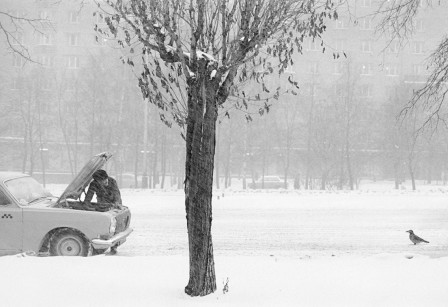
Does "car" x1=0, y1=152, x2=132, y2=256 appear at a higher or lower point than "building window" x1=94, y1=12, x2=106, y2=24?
lower

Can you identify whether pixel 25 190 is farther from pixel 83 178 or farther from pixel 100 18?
pixel 100 18

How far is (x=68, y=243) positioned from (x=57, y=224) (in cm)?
41

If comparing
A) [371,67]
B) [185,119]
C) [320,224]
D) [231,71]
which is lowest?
[320,224]

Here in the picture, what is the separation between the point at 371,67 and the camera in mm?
69625

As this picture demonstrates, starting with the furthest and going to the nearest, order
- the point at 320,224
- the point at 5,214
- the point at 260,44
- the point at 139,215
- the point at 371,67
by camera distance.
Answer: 1. the point at 371,67
2. the point at 139,215
3. the point at 320,224
4. the point at 5,214
5. the point at 260,44

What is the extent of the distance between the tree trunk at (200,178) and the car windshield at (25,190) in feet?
16.3

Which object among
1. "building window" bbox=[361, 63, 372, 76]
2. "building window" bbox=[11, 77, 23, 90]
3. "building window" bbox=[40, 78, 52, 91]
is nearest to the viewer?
"building window" bbox=[11, 77, 23, 90]

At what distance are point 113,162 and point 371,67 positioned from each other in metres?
40.4

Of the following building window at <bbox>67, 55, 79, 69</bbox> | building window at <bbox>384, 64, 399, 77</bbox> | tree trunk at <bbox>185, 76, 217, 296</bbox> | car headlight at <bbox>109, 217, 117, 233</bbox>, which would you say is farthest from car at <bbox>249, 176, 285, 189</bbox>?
tree trunk at <bbox>185, 76, 217, 296</bbox>

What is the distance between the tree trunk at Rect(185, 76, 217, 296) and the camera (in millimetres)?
5570

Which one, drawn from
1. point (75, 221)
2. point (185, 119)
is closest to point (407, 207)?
point (75, 221)

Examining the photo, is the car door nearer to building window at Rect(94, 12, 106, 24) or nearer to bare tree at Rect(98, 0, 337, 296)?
building window at Rect(94, 12, 106, 24)

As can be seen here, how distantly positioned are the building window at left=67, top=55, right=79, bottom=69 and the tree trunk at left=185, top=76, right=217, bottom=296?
6321 centimetres

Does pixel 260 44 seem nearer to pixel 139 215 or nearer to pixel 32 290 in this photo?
pixel 32 290
